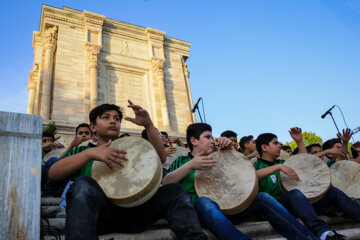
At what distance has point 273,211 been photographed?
2510 mm

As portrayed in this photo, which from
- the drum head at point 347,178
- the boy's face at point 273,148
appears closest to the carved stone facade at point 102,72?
the boy's face at point 273,148

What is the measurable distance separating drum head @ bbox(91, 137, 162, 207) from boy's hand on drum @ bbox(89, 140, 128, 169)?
0.05 meters

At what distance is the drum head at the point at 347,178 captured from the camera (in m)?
3.91

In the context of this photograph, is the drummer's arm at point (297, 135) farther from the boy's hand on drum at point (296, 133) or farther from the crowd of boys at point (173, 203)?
the crowd of boys at point (173, 203)

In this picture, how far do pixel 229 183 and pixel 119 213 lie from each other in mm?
1098

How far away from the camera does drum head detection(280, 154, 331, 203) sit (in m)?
3.07

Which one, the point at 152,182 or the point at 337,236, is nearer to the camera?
the point at 152,182

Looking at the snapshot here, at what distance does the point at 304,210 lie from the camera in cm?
270

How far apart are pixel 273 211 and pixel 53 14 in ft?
44.5

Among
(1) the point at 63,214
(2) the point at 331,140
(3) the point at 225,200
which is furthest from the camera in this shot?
(2) the point at 331,140

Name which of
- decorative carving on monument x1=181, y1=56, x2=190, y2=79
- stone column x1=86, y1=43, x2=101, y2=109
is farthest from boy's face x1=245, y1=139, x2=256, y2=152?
decorative carving on monument x1=181, y1=56, x2=190, y2=79

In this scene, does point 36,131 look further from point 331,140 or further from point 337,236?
point 331,140

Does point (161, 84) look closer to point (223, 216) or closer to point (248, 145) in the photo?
point (248, 145)

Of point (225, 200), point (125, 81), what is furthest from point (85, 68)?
point (225, 200)
